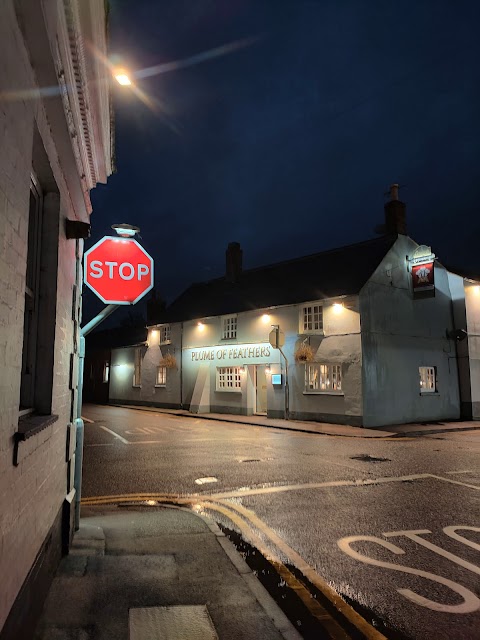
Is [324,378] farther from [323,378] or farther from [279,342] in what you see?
[279,342]

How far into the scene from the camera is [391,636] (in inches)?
140

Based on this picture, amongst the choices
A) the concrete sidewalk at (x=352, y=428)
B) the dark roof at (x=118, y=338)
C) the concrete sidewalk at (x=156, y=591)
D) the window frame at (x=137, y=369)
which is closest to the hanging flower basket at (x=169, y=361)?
the window frame at (x=137, y=369)

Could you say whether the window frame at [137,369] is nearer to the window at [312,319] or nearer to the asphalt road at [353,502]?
the window at [312,319]

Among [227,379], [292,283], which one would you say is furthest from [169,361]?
[292,283]

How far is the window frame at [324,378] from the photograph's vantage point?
20.0 metres

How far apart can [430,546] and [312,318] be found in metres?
16.1

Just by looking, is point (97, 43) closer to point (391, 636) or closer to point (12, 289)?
point (12, 289)

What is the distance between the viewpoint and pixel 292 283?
24125 mm

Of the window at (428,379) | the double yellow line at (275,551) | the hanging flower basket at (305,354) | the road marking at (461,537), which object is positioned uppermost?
the hanging flower basket at (305,354)

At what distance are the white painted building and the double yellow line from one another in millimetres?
2229

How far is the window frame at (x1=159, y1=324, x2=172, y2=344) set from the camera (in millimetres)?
29714

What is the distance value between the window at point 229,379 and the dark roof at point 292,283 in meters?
3.16

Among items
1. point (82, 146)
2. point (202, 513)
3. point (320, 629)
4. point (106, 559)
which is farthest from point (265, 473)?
point (82, 146)

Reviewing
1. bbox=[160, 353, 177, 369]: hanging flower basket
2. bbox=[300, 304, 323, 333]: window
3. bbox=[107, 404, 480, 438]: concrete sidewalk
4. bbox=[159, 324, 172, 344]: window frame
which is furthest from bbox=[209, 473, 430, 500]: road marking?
bbox=[159, 324, 172, 344]: window frame
